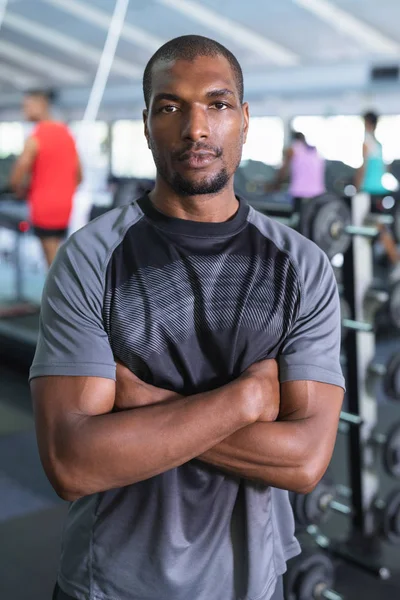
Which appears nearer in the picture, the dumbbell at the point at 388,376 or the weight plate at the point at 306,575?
the weight plate at the point at 306,575

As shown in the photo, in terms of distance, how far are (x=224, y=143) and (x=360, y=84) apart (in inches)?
278

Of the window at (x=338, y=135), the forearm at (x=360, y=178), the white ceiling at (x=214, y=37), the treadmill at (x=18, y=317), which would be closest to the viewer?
the treadmill at (x=18, y=317)

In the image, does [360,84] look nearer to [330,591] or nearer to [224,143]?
[330,591]

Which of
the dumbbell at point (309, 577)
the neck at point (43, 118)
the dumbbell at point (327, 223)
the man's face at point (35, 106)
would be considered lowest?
the dumbbell at point (309, 577)

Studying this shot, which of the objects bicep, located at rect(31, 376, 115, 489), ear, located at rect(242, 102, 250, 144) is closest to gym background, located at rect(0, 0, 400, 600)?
ear, located at rect(242, 102, 250, 144)

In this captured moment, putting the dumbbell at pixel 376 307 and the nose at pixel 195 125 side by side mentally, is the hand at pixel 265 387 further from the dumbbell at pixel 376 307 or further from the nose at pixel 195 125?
the dumbbell at pixel 376 307

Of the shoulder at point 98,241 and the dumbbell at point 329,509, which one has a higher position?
the shoulder at point 98,241

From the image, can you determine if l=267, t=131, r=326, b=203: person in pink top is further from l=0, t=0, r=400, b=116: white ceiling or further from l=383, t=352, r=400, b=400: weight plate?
l=383, t=352, r=400, b=400: weight plate

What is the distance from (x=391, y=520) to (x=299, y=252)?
4.79 feet

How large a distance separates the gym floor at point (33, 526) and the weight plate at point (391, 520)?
9 centimetres

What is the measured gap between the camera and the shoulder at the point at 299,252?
97 cm

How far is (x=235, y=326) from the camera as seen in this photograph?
93 centimetres

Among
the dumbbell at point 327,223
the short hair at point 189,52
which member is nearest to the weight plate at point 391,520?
the dumbbell at point 327,223

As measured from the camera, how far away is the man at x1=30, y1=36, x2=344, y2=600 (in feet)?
2.90
